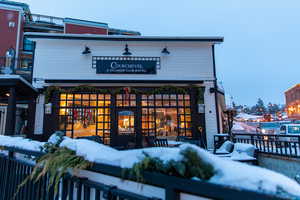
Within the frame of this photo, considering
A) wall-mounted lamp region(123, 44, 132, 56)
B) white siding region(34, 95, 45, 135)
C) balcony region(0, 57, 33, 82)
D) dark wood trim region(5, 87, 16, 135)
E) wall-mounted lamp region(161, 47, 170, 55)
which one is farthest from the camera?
wall-mounted lamp region(161, 47, 170, 55)

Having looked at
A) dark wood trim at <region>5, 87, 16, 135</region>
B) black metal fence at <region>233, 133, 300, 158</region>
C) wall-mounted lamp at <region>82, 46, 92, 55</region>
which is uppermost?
wall-mounted lamp at <region>82, 46, 92, 55</region>

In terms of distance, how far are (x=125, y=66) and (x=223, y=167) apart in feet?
26.5

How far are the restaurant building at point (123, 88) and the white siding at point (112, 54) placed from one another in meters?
0.04

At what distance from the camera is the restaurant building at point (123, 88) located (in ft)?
26.9

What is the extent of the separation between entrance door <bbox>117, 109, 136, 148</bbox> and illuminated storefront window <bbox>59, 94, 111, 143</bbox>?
1.67 ft

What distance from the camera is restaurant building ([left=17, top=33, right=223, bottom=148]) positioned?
820cm

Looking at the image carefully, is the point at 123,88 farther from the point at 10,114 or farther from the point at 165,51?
the point at 10,114

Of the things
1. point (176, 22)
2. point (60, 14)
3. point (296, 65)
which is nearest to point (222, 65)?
point (176, 22)

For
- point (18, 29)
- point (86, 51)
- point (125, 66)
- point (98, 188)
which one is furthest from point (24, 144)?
point (18, 29)

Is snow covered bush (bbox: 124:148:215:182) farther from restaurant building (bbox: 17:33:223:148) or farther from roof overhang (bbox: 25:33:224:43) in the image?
roof overhang (bbox: 25:33:224:43)

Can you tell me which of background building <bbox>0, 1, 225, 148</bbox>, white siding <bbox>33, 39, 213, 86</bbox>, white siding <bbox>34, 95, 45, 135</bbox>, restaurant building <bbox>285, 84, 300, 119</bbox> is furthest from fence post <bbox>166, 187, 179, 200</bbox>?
restaurant building <bbox>285, 84, 300, 119</bbox>

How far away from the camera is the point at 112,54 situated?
8.71 metres

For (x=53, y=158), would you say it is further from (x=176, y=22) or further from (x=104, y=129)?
(x=176, y=22)

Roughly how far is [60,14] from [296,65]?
12030 centimetres
